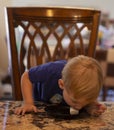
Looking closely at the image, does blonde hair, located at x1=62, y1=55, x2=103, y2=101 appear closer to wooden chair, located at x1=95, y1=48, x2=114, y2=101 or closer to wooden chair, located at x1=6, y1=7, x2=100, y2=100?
wooden chair, located at x1=6, y1=7, x2=100, y2=100

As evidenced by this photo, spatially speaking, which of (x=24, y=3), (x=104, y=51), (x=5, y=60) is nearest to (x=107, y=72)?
(x=104, y=51)

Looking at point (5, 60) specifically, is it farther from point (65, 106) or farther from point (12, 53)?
point (65, 106)

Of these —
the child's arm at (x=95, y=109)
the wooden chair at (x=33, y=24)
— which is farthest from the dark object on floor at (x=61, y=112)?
the wooden chair at (x=33, y=24)

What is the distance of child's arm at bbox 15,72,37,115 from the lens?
0.85m

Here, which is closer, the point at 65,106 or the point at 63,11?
the point at 65,106

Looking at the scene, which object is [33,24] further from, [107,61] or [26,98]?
[107,61]

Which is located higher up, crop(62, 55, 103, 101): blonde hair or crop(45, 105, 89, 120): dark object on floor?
crop(62, 55, 103, 101): blonde hair

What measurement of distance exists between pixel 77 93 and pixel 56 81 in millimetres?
273

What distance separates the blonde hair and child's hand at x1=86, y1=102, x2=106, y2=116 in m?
0.07

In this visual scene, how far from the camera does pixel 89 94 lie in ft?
2.53

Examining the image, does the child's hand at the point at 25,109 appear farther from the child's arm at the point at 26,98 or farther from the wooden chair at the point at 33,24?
the wooden chair at the point at 33,24

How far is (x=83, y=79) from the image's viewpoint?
759 millimetres

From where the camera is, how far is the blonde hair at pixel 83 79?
760mm

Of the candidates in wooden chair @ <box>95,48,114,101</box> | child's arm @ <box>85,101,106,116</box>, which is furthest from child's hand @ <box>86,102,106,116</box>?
wooden chair @ <box>95,48,114,101</box>
